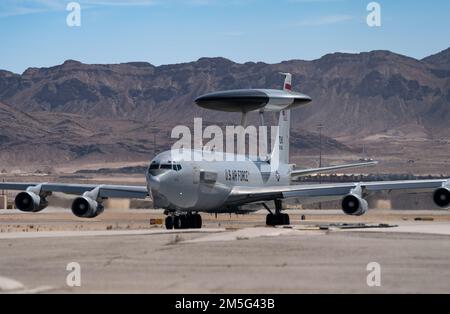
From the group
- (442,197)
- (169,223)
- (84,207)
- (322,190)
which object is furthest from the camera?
(322,190)

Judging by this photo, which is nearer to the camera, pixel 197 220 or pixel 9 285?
pixel 9 285

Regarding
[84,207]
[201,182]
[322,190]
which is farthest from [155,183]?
[322,190]

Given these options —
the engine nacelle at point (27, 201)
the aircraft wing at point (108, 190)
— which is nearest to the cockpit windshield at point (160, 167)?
the aircraft wing at point (108, 190)

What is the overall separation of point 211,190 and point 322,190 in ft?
24.5

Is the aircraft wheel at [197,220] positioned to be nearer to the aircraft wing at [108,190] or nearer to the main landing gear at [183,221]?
the main landing gear at [183,221]

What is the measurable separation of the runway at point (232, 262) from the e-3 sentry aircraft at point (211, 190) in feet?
33.0

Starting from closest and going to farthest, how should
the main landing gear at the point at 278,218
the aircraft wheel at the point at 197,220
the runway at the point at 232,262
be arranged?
the runway at the point at 232,262 → the aircraft wheel at the point at 197,220 → the main landing gear at the point at 278,218

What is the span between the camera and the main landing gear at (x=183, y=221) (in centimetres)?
6208

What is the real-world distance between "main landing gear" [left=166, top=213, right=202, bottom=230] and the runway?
36.6 feet

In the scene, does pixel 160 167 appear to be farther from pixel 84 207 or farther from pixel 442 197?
pixel 442 197

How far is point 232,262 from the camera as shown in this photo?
35031mm
